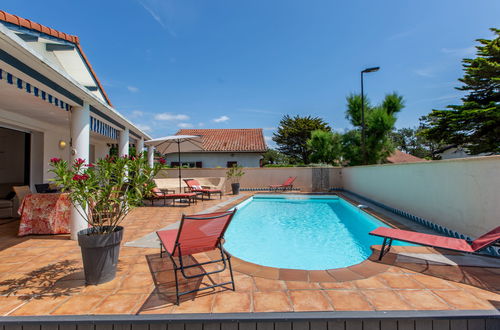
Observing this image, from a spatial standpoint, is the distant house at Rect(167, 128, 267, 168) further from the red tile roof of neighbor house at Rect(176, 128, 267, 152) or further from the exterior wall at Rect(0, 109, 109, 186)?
the exterior wall at Rect(0, 109, 109, 186)

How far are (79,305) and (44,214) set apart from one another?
4.19m

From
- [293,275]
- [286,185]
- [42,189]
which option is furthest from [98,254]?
[286,185]

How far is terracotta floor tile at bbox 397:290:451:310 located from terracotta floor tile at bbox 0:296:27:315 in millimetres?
4282

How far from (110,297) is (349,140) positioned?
20933 millimetres

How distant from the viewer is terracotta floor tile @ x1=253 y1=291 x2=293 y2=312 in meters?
2.46

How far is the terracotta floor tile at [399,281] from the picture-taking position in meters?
2.97

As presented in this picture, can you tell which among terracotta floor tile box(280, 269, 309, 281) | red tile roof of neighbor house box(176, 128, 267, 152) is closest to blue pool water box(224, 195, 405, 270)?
terracotta floor tile box(280, 269, 309, 281)

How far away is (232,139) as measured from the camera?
25906mm

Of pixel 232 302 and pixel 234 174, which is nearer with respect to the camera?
pixel 232 302

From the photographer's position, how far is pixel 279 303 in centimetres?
258

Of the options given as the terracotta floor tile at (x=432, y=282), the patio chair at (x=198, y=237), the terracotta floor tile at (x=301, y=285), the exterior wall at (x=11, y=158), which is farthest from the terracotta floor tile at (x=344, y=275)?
the exterior wall at (x=11, y=158)

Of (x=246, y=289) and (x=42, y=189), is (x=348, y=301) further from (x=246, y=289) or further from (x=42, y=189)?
(x=42, y=189)

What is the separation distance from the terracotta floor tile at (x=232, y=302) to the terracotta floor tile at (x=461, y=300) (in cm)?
221

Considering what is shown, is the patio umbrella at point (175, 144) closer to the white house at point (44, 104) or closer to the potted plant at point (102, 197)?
the white house at point (44, 104)
